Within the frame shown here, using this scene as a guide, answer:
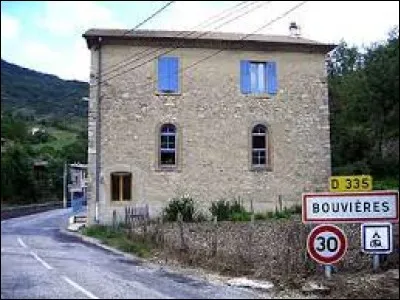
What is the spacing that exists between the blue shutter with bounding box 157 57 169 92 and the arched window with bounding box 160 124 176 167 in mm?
1705

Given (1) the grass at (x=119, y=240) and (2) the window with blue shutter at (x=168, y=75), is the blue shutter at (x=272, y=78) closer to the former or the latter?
(2) the window with blue shutter at (x=168, y=75)

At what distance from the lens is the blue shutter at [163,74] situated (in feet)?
88.8

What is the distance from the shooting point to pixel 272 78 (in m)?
28.2

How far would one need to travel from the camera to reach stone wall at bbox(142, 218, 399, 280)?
430 inches

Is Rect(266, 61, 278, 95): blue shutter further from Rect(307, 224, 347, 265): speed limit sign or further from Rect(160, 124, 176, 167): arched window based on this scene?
Rect(307, 224, 347, 265): speed limit sign

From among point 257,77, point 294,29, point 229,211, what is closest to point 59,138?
point 229,211

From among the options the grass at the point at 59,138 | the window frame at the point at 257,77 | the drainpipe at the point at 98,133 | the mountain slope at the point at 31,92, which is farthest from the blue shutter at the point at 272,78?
the grass at the point at 59,138

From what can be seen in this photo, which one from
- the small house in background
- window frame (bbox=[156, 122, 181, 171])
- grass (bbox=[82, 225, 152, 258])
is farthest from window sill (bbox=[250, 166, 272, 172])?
the small house in background

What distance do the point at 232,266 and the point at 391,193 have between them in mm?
3630

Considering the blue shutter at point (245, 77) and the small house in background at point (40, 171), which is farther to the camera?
the blue shutter at point (245, 77)

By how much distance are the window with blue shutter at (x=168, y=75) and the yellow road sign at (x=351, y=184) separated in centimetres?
1744

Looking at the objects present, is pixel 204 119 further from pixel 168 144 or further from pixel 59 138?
pixel 59 138

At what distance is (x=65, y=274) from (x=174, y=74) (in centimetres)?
2010

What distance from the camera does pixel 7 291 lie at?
14.9 ft
